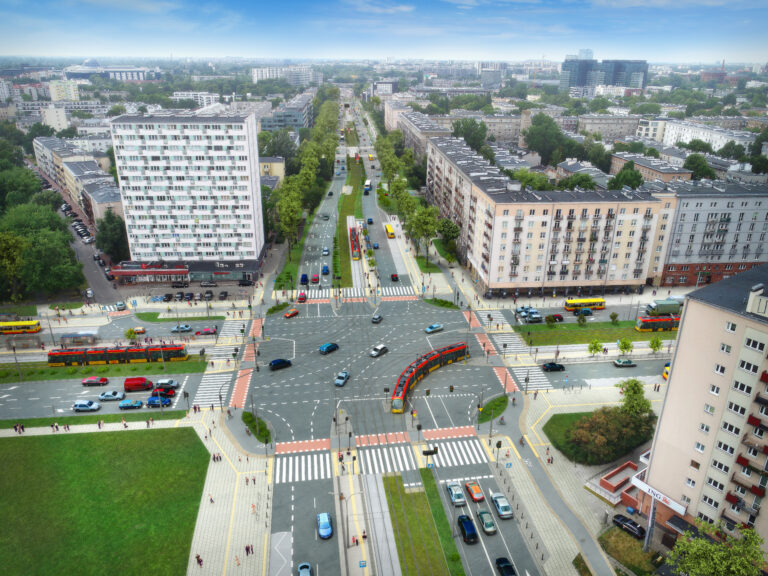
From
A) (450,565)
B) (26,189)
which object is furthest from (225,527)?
(26,189)

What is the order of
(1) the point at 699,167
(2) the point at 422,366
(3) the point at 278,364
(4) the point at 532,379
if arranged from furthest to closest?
(1) the point at 699,167, (3) the point at 278,364, (4) the point at 532,379, (2) the point at 422,366

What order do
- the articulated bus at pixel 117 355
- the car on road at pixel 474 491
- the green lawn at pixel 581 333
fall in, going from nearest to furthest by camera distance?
the car on road at pixel 474 491 → the articulated bus at pixel 117 355 → the green lawn at pixel 581 333

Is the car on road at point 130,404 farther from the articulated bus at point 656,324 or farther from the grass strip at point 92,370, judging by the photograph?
the articulated bus at point 656,324

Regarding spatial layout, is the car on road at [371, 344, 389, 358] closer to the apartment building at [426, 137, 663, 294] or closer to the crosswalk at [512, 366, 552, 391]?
the crosswalk at [512, 366, 552, 391]

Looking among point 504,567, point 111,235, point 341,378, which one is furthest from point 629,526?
point 111,235

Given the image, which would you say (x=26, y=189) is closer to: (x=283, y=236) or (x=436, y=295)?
(x=283, y=236)

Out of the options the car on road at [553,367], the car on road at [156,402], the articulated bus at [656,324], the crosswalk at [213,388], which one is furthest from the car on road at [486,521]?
the articulated bus at [656,324]

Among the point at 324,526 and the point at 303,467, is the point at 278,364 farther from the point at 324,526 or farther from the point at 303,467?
the point at 324,526
